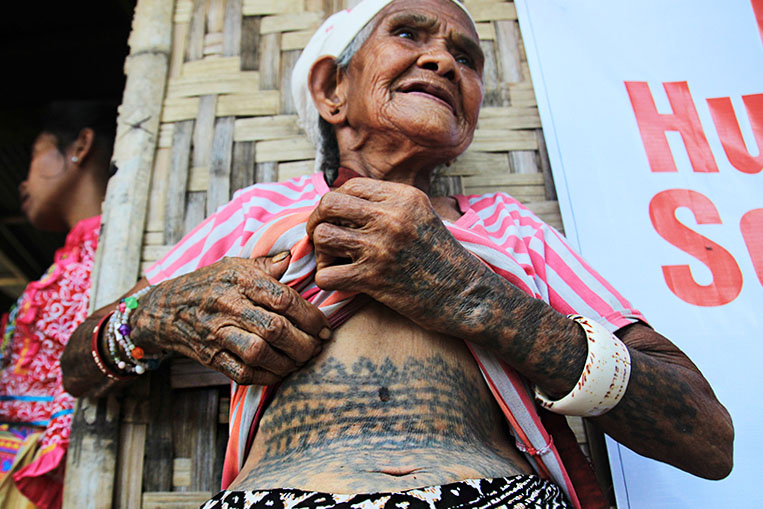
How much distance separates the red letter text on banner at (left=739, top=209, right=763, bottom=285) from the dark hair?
2.18 meters

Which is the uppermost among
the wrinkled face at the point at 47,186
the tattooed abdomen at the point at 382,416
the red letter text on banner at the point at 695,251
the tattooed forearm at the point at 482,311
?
the wrinkled face at the point at 47,186

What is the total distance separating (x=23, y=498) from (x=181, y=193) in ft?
3.02

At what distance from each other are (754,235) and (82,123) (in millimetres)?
2360

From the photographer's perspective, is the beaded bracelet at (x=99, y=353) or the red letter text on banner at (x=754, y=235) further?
the red letter text on banner at (x=754, y=235)

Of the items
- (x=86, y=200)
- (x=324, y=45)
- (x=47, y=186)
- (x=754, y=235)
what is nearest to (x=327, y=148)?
(x=324, y=45)

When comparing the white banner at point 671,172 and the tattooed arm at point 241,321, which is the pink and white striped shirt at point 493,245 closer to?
the tattooed arm at point 241,321

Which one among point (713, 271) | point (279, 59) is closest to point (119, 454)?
point (279, 59)

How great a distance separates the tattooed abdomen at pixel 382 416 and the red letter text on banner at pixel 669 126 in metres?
0.91

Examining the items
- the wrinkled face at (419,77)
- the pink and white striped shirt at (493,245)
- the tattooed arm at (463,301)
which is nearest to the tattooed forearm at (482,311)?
the tattooed arm at (463,301)

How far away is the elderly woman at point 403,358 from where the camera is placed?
881mm

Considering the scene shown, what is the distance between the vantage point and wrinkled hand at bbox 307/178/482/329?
92 cm

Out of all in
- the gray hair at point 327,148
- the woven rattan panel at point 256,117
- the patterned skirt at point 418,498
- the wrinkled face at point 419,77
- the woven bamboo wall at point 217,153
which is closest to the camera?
the patterned skirt at point 418,498

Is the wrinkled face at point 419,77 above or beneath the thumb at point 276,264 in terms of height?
above

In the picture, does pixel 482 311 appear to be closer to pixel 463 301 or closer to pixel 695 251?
pixel 463 301
